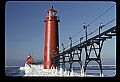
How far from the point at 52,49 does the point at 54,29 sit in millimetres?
1249

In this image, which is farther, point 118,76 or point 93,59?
point 93,59

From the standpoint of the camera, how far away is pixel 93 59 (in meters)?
9.20

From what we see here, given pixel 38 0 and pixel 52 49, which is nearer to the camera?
pixel 38 0

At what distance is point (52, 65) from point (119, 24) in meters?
15.8

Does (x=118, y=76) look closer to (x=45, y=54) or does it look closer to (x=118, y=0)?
(x=118, y=0)

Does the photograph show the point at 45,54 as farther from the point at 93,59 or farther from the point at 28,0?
the point at 28,0

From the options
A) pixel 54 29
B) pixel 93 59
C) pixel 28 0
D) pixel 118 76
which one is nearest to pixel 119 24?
pixel 118 76
